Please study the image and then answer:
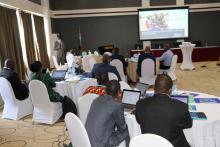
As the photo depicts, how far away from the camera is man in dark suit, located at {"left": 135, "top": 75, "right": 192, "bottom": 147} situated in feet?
6.55

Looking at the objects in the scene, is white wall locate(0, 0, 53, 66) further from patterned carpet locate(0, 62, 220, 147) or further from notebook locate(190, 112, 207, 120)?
notebook locate(190, 112, 207, 120)

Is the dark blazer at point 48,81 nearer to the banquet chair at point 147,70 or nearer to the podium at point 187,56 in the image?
the banquet chair at point 147,70

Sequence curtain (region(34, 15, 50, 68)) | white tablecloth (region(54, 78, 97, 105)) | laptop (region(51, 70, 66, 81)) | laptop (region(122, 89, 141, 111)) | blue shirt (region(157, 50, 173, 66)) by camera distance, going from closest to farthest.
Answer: laptop (region(122, 89, 141, 111))
white tablecloth (region(54, 78, 97, 105))
laptop (region(51, 70, 66, 81))
blue shirt (region(157, 50, 173, 66))
curtain (region(34, 15, 50, 68))

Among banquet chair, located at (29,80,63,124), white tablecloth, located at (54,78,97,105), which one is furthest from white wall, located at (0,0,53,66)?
banquet chair, located at (29,80,63,124)

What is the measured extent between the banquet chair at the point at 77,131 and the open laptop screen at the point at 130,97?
1061 mm

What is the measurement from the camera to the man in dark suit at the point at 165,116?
6.55 feet

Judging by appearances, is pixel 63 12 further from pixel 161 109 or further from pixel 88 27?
pixel 161 109

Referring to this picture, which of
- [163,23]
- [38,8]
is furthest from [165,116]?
[163,23]


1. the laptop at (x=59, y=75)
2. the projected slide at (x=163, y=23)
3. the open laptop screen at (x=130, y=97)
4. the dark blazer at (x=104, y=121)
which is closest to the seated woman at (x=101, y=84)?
the open laptop screen at (x=130, y=97)

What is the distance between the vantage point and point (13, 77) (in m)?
4.89

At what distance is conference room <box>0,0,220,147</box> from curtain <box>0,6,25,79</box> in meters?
0.03

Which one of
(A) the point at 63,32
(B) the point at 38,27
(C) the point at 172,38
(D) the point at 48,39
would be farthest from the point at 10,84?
(C) the point at 172,38

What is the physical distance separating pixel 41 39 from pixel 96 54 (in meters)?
2.80

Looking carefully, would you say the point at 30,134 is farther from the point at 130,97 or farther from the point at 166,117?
the point at 166,117
